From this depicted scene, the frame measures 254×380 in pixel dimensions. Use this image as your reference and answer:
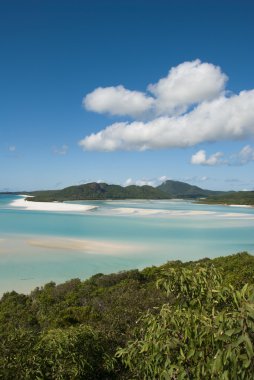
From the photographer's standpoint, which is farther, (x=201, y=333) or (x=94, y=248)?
(x=94, y=248)

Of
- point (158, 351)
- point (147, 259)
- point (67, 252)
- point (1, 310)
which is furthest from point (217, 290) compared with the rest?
point (67, 252)

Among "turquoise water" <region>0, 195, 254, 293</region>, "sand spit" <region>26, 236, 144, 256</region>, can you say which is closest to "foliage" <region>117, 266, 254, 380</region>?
"turquoise water" <region>0, 195, 254, 293</region>

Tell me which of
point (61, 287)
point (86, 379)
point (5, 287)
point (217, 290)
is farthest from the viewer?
point (5, 287)

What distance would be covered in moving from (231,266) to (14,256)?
19675 mm

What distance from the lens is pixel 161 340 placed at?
4051mm

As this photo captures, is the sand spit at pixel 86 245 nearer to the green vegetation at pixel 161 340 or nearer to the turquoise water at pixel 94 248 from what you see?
the turquoise water at pixel 94 248

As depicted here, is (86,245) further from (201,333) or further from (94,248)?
(201,333)

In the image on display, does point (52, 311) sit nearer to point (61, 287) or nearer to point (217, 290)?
point (61, 287)

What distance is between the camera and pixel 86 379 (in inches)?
265

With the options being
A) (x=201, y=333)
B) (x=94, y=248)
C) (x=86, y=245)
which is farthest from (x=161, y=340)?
(x=86, y=245)

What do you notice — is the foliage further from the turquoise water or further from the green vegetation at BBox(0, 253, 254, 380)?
the turquoise water

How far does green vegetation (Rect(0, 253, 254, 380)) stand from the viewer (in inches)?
132

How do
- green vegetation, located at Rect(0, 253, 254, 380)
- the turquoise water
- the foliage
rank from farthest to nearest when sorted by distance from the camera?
the turquoise water < green vegetation, located at Rect(0, 253, 254, 380) < the foliage

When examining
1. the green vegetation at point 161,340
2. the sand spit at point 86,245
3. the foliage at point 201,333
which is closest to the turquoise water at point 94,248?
the sand spit at point 86,245
